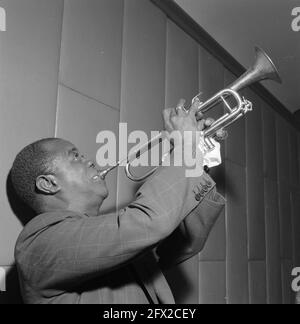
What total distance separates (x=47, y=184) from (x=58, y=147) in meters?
0.09

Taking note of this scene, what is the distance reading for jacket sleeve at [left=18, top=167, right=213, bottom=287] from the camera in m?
0.67

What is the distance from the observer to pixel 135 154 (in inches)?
43.7

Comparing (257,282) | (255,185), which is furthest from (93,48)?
(257,282)

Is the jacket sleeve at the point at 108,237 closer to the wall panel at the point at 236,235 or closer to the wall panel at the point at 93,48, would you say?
the wall panel at the point at 93,48

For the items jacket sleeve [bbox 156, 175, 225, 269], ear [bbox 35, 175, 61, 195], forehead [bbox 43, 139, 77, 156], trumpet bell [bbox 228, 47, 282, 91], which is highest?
trumpet bell [bbox 228, 47, 282, 91]

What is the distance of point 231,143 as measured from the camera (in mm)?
1938

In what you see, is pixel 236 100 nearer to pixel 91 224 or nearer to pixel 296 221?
pixel 91 224

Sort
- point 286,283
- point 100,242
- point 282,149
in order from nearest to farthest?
1. point 100,242
2. point 286,283
3. point 282,149

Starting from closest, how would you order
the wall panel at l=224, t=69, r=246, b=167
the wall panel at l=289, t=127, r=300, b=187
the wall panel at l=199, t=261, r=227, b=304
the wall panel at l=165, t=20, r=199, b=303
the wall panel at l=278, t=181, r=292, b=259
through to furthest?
1. the wall panel at l=165, t=20, r=199, b=303
2. the wall panel at l=199, t=261, r=227, b=304
3. the wall panel at l=224, t=69, r=246, b=167
4. the wall panel at l=278, t=181, r=292, b=259
5. the wall panel at l=289, t=127, r=300, b=187

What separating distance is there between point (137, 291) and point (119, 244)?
0.68 feet

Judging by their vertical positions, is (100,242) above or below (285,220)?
below

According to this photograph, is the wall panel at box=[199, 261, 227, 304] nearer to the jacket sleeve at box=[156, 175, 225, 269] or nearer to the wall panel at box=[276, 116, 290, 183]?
the jacket sleeve at box=[156, 175, 225, 269]

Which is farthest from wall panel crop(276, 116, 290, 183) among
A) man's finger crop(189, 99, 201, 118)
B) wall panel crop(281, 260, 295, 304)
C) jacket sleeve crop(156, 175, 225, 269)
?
man's finger crop(189, 99, 201, 118)

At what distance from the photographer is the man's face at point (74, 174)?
0.86 meters
